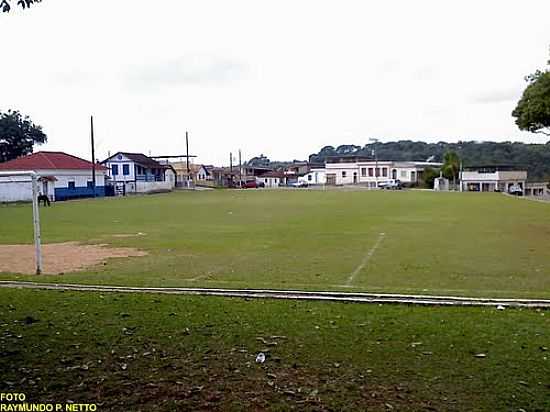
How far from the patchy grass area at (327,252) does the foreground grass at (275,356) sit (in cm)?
296

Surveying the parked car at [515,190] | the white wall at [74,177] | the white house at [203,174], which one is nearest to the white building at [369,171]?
the parked car at [515,190]

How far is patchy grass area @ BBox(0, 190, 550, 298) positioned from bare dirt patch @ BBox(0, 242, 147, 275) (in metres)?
0.60

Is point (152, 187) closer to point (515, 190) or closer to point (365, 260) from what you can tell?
point (515, 190)

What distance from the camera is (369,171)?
11188 centimetres

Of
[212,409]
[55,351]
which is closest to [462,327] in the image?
[212,409]

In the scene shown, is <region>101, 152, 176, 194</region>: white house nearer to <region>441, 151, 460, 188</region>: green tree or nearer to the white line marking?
<region>441, 151, 460, 188</region>: green tree

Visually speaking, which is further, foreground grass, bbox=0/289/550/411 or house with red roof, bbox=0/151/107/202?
house with red roof, bbox=0/151/107/202

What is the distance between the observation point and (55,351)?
16.8ft

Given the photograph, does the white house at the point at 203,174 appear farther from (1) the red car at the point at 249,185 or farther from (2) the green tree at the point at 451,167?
(2) the green tree at the point at 451,167

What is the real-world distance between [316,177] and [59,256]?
347ft

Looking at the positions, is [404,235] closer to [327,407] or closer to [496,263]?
[496,263]

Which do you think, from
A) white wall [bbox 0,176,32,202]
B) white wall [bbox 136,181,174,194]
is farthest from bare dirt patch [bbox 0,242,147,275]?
white wall [bbox 136,181,174,194]

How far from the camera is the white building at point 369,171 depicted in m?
107

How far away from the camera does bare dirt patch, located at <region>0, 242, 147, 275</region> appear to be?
13.4 m
